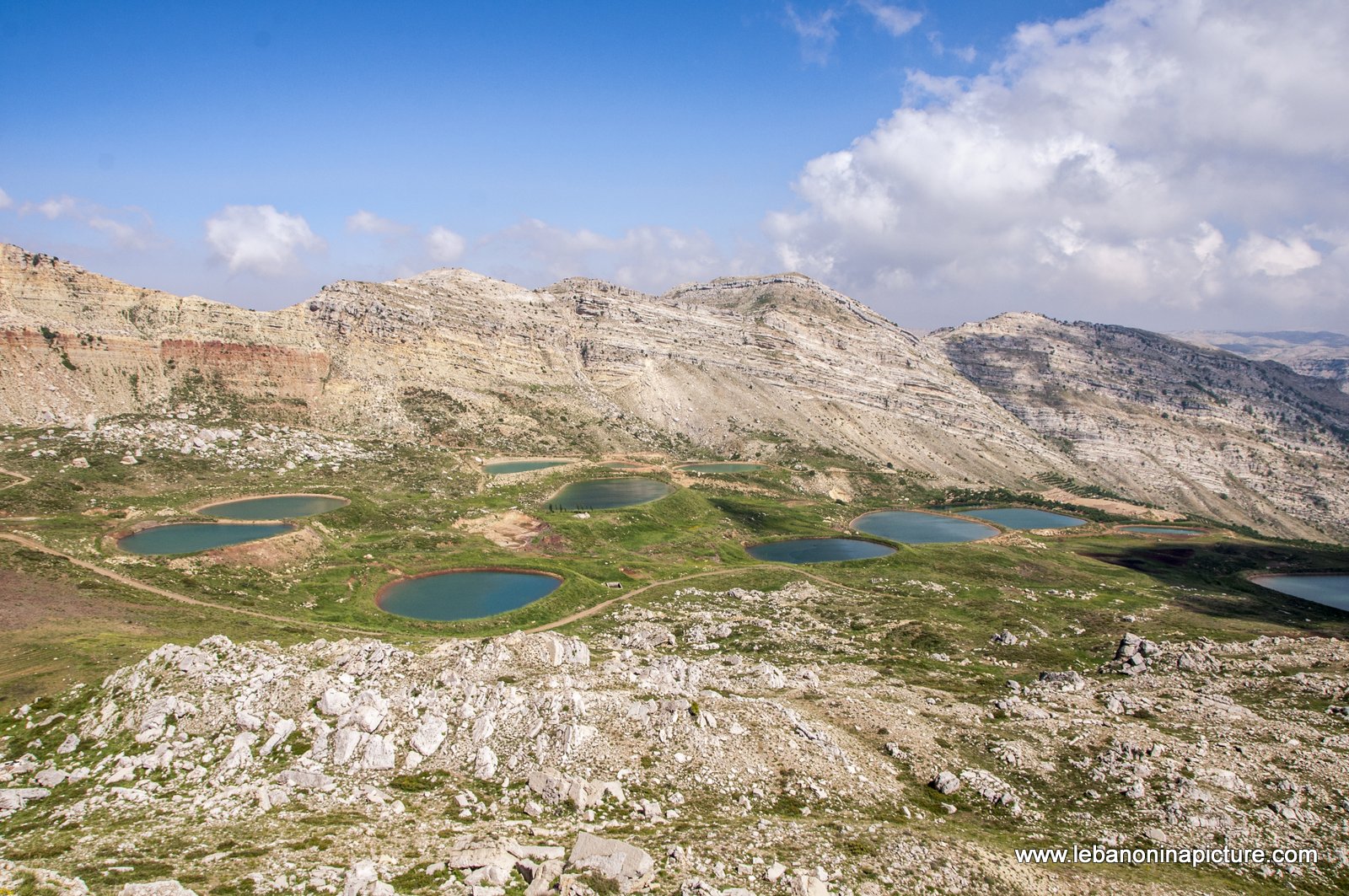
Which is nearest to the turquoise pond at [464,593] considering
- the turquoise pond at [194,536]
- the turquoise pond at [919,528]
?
the turquoise pond at [194,536]

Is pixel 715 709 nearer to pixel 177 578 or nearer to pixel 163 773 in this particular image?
pixel 163 773

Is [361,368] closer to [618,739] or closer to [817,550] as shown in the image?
[817,550]

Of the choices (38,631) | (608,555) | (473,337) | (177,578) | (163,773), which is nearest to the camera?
(163,773)

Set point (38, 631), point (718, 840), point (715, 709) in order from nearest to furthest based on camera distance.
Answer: point (718, 840), point (715, 709), point (38, 631)

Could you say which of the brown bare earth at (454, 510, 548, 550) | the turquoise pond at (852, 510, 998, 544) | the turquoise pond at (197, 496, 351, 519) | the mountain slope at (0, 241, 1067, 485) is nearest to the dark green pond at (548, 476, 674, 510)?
the brown bare earth at (454, 510, 548, 550)

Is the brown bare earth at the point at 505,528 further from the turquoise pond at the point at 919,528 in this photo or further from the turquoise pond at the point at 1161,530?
the turquoise pond at the point at 1161,530

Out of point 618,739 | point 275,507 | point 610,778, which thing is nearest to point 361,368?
point 275,507

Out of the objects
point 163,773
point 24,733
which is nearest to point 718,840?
point 163,773
